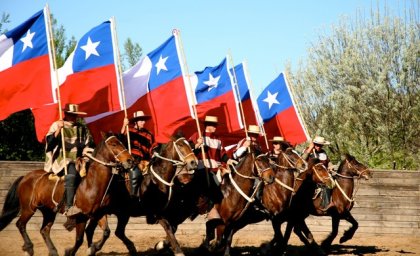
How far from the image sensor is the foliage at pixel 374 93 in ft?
100

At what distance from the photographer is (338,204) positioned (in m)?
16.0

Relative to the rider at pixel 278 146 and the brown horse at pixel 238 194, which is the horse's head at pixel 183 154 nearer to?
the brown horse at pixel 238 194

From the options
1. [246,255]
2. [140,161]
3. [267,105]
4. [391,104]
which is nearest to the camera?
[140,161]

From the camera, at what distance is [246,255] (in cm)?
1538

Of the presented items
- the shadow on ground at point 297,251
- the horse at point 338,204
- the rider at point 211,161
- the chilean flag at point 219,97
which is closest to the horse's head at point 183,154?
the rider at point 211,161

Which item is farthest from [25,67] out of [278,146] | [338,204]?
[338,204]

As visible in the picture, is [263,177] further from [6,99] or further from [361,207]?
[361,207]

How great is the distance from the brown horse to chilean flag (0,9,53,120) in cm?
409

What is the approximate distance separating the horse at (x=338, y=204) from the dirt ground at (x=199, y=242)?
2.24 ft

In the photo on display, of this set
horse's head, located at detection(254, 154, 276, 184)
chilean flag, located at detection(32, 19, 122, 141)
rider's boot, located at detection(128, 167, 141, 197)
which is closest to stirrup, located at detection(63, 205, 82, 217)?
rider's boot, located at detection(128, 167, 141, 197)

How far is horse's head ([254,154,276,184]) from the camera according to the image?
508 inches

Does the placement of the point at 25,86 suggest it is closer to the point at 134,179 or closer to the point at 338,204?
the point at 134,179

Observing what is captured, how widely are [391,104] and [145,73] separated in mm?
17704

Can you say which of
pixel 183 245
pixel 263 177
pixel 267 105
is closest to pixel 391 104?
pixel 267 105
